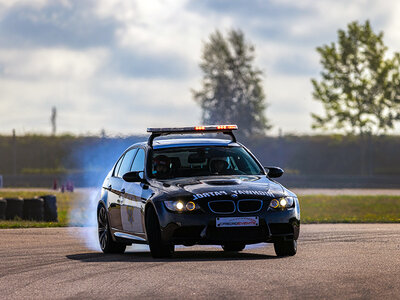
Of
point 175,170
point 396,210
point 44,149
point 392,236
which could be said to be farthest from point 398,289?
point 44,149

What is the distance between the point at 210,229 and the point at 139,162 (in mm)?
2254

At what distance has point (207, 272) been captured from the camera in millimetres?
10836

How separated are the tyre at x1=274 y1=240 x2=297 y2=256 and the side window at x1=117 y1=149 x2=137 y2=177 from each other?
8.71 feet

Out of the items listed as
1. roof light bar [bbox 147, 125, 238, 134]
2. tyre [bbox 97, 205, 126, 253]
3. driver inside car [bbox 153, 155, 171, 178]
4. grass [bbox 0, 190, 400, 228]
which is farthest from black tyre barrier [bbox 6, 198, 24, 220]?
driver inside car [bbox 153, 155, 171, 178]

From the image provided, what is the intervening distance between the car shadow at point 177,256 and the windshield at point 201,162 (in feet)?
3.45

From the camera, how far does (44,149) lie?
51156 mm

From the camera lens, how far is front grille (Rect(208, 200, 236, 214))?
12.1 m

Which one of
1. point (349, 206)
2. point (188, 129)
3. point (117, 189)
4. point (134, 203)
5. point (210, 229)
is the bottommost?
point (349, 206)

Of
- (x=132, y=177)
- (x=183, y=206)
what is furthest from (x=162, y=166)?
(x=183, y=206)

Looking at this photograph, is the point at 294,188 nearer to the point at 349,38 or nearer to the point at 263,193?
the point at 349,38

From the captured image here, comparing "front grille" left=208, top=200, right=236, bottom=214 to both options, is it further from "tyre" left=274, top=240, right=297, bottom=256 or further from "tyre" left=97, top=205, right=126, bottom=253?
"tyre" left=97, top=205, right=126, bottom=253

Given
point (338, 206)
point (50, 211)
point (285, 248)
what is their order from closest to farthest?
point (285, 248) → point (50, 211) → point (338, 206)

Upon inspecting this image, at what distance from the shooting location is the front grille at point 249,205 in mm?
12148

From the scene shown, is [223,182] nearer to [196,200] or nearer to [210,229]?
[196,200]
